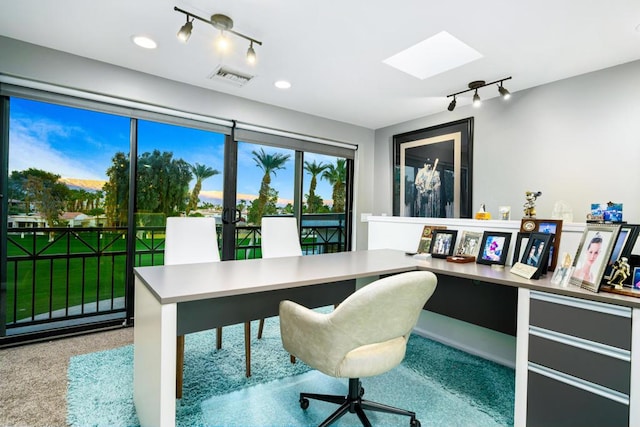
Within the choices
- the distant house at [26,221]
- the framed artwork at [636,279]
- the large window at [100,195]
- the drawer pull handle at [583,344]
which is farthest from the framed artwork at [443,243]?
the distant house at [26,221]

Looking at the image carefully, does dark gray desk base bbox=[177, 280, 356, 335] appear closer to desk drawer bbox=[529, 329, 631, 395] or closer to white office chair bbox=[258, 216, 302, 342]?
white office chair bbox=[258, 216, 302, 342]

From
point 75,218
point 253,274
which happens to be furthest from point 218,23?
point 75,218

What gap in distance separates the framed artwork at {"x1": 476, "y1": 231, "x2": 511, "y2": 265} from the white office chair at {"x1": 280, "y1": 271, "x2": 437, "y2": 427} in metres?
1.00

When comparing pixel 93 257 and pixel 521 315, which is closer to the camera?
pixel 521 315

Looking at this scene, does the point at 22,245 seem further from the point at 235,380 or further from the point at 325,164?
the point at 325,164

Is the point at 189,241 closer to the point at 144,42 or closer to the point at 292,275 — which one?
the point at 292,275

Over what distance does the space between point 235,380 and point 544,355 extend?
1.77 m

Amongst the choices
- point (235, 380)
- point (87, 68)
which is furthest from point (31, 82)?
point (235, 380)

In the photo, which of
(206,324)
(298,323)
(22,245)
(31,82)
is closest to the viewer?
(298,323)

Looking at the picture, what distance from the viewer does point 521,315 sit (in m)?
1.59

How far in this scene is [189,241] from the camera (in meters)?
2.39

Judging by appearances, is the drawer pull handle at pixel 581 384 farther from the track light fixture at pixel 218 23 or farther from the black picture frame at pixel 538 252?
the track light fixture at pixel 218 23

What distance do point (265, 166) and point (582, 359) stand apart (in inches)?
133

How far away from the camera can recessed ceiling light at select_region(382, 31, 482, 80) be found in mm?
2312
